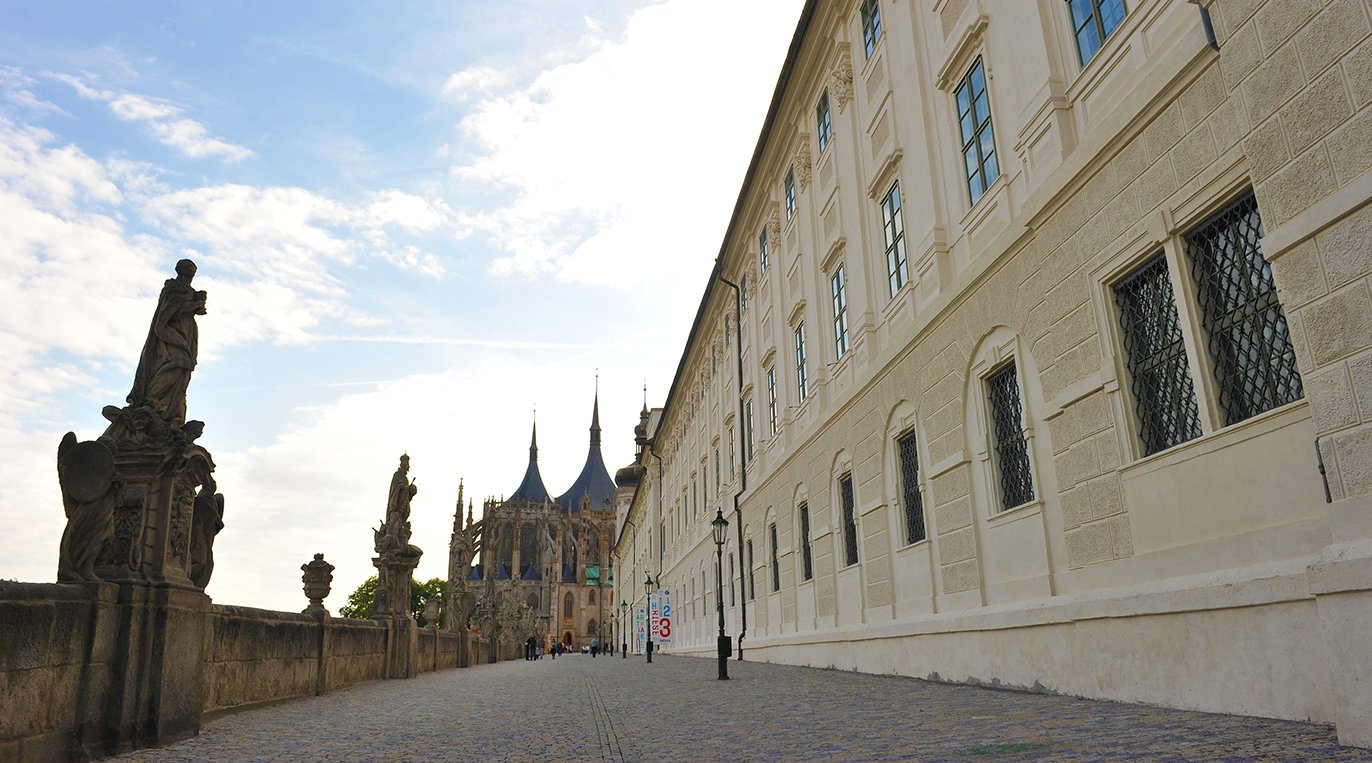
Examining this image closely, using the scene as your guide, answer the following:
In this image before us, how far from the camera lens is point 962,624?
443 inches

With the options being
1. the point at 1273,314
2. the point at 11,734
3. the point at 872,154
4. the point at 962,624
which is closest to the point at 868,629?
the point at 962,624

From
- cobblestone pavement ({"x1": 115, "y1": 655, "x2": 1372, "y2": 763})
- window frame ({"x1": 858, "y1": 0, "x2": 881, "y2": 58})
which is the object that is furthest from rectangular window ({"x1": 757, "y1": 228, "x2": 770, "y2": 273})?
cobblestone pavement ({"x1": 115, "y1": 655, "x2": 1372, "y2": 763})

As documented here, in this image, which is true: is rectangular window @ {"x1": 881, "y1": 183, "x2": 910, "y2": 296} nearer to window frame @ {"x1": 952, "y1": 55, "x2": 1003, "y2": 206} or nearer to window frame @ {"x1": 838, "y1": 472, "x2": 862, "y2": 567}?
window frame @ {"x1": 952, "y1": 55, "x2": 1003, "y2": 206}

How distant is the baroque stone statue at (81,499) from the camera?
6633 millimetres

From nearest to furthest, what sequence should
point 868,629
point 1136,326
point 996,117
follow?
point 1136,326, point 996,117, point 868,629

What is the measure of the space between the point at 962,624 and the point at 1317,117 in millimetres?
7578

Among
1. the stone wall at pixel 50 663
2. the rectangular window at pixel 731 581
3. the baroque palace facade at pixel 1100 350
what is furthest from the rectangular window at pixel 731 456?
the stone wall at pixel 50 663

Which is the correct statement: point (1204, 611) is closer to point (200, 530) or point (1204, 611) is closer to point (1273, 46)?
point (1273, 46)

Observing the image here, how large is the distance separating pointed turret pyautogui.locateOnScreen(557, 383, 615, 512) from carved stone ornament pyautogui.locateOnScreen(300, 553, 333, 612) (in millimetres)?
117126

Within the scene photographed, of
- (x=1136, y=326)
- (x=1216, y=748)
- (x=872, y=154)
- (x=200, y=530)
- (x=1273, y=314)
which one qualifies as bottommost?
(x=1216, y=748)

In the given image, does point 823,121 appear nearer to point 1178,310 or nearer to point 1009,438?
point 1009,438

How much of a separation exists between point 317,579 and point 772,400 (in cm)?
1313

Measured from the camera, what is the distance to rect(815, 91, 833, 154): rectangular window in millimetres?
19344

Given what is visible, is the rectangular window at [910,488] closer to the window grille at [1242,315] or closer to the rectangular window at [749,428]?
the window grille at [1242,315]
